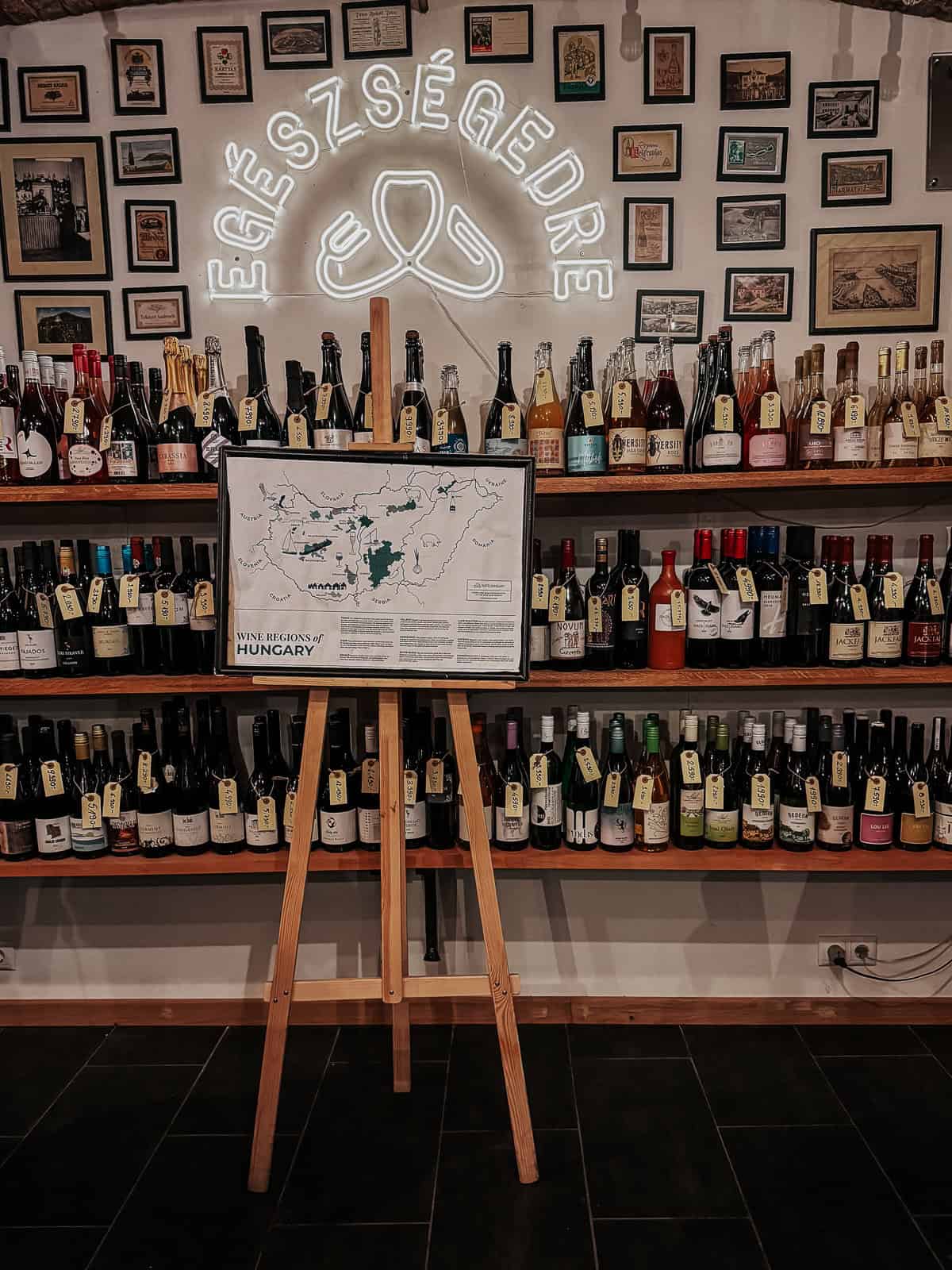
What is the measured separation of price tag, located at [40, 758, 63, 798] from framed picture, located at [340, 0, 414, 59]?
82.0 inches

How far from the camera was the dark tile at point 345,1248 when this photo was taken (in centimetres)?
167

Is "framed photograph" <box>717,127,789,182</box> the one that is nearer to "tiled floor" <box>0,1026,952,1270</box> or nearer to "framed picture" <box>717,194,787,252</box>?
"framed picture" <box>717,194,787,252</box>

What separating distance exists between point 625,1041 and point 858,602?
139 centimetres

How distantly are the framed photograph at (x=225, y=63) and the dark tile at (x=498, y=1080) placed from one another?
8.84 ft

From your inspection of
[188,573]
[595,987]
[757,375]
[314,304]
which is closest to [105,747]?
[188,573]

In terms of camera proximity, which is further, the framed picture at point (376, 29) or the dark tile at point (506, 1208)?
the framed picture at point (376, 29)

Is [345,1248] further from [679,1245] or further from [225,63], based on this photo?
[225,63]

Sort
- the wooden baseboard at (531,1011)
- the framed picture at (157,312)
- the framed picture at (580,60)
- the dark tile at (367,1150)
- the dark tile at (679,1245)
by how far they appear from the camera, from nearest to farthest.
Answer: the dark tile at (679,1245)
the dark tile at (367,1150)
the framed picture at (580,60)
the framed picture at (157,312)
the wooden baseboard at (531,1011)

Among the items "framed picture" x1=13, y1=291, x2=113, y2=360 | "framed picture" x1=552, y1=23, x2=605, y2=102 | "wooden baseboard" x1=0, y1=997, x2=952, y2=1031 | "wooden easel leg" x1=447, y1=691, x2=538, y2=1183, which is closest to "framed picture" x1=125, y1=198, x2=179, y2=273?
"framed picture" x1=13, y1=291, x2=113, y2=360

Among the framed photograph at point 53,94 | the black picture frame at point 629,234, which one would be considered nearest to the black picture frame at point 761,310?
the black picture frame at point 629,234

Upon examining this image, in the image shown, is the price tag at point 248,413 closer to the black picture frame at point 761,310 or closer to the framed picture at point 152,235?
the framed picture at point 152,235

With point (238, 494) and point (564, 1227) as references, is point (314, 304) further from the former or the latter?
point (564, 1227)

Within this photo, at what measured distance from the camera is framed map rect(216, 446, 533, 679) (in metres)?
1.83

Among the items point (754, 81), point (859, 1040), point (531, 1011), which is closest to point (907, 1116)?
point (859, 1040)
